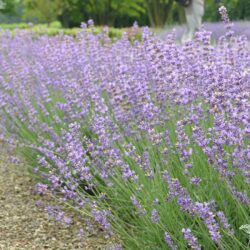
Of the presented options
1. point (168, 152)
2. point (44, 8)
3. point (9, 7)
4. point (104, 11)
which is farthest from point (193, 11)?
point (9, 7)

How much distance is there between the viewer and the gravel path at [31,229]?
338 centimetres

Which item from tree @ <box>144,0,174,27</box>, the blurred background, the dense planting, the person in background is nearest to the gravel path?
the dense planting

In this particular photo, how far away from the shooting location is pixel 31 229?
3.65m

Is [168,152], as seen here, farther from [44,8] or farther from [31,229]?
[44,8]

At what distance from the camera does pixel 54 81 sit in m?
4.68

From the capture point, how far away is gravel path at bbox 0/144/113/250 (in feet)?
11.1

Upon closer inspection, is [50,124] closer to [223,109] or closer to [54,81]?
[54,81]

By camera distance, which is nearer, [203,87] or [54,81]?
[203,87]

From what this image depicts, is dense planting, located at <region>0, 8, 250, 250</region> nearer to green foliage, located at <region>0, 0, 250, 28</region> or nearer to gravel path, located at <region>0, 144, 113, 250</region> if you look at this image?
gravel path, located at <region>0, 144, 113, 250</region>

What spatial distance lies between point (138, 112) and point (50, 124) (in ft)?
4.43

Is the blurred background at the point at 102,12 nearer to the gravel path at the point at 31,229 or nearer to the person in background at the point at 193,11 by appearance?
the person in background at the point at 193,11

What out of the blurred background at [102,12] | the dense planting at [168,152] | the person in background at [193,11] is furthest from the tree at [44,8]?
the dense planting at [168,152]

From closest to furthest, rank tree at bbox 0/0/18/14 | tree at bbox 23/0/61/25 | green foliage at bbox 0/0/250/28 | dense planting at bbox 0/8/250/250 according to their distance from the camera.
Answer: dense planting at bbox 0/8/250/250, tree at bbox 23/0/61/25, green foliage at bbox 0/0/250/28, tree at bbox 0/0/18/14

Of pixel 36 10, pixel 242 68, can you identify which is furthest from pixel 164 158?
pixel 36 10
